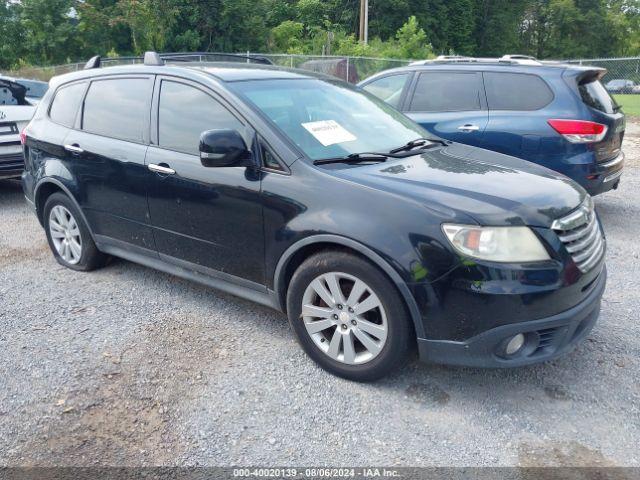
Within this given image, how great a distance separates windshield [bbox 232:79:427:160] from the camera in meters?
3.51

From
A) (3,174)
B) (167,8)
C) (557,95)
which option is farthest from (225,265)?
(167,8)

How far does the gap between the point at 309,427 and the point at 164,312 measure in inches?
68.4

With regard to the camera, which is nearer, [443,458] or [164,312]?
[443,458]

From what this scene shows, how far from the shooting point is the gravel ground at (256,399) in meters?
2.69

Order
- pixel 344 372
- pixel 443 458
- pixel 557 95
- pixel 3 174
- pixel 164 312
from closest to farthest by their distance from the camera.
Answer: pixel 443 458 < pixel 344 372 < pixel 164 312 < pixel 557 95 < pixel 3 174

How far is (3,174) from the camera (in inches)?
278

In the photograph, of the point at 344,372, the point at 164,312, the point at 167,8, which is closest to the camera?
the point at 344,372

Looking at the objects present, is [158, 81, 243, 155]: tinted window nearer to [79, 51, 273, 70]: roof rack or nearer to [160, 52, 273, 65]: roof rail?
[79, 51, 273, 70]: roof rack

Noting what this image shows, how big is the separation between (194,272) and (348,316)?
133 cm

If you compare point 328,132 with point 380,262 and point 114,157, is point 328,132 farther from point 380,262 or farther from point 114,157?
point 114,157

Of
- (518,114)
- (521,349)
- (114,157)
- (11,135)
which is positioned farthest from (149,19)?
(521,349)

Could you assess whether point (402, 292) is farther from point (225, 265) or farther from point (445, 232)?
point (225, 265)

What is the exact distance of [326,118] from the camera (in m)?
3.75

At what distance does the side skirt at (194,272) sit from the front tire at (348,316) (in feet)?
0.93
